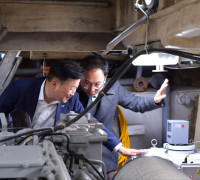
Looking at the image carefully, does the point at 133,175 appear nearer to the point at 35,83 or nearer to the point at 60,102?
the point at 60,102

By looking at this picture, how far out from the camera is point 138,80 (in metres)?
3.86

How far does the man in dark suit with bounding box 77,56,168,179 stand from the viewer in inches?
101

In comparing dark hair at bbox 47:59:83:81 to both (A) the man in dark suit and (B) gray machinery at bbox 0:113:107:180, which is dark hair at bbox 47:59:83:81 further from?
(B) gray machinery at bbox 0:113:107:180

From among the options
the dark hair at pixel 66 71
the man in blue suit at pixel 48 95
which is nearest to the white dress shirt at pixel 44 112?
the man in blue suit at pixel 48 95

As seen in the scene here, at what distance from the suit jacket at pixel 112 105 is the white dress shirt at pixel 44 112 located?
1.62ft

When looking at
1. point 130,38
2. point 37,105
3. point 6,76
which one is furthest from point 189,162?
point 6,76

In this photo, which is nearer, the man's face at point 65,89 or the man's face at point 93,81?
the man's face at point 65,89

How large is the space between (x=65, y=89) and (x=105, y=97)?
708 millimetres

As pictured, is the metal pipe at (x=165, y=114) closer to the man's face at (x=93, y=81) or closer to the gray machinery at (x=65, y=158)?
the man's face at (x=93, y=81)

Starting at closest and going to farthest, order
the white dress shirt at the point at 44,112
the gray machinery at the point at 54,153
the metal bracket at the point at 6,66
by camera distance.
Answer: the gray machinery at the point at 54,153, the white dress shirt at the point at 44,112, the metal bracket at the point at 6,66

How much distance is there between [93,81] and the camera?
254cm

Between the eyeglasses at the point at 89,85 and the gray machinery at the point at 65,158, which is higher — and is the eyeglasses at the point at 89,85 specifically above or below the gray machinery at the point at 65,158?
above

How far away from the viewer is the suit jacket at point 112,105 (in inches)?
112

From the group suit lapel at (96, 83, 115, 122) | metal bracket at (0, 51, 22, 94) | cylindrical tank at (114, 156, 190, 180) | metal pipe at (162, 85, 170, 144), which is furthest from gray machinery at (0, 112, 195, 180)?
metal pipe at (162, 85, 170, 144)
